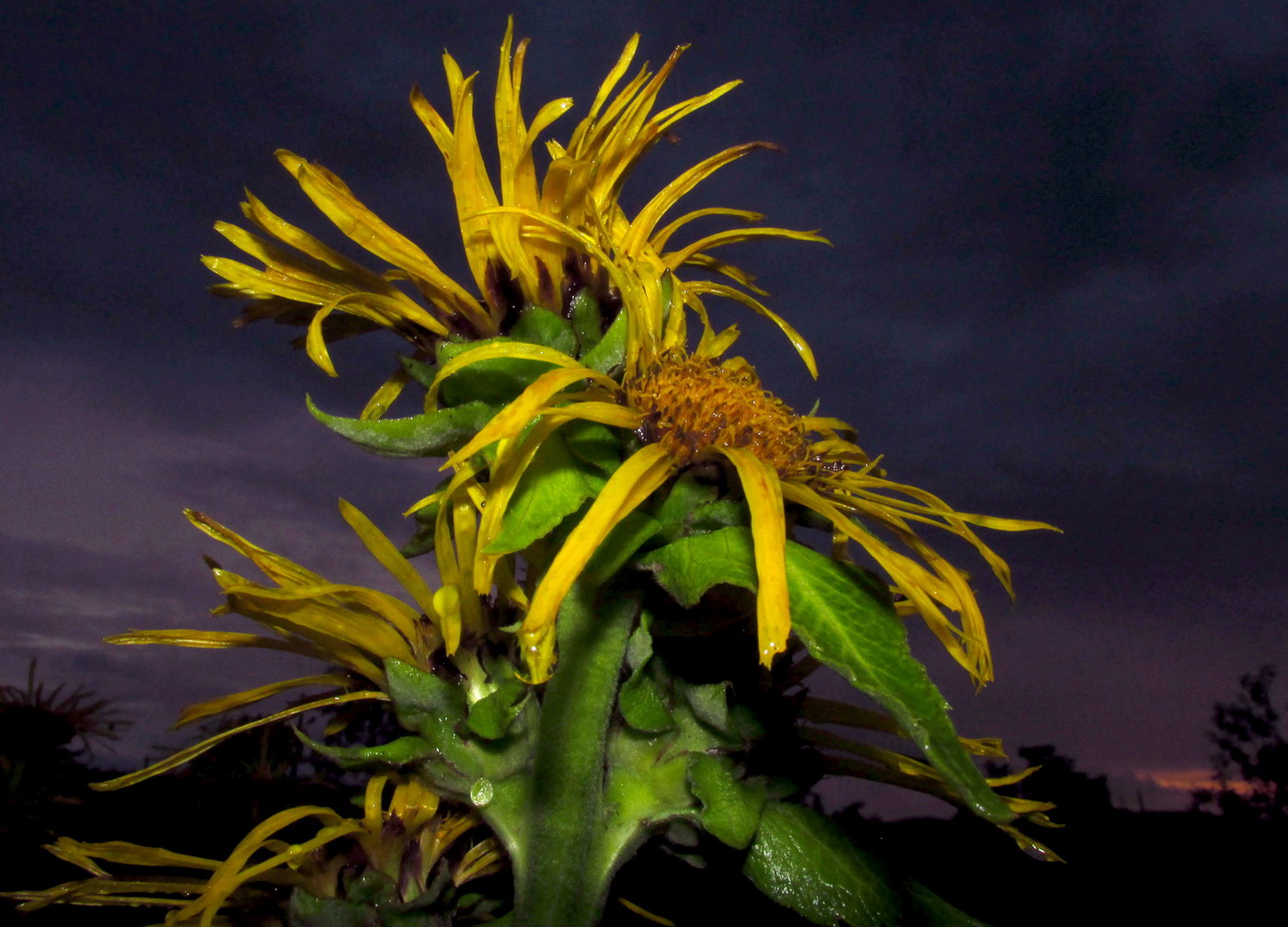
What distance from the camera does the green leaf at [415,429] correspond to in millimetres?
1276

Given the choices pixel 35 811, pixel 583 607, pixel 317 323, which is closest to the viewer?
pixel 583 607

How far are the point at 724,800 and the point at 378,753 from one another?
0.58m

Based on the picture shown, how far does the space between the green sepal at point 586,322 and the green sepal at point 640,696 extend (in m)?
0.51

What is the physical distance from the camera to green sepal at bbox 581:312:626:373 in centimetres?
137

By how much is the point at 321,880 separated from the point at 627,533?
1009 millimetres

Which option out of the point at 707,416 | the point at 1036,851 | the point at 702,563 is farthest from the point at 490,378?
the point at 1036,851

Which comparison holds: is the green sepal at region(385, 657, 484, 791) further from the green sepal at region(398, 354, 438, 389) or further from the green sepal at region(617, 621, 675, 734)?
the green sepal at region(398, 354, 438, 389)

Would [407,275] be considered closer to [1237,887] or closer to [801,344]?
[801,344]

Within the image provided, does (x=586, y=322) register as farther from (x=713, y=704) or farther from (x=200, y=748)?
(x=200, y=748)

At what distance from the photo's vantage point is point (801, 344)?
72.0 inches

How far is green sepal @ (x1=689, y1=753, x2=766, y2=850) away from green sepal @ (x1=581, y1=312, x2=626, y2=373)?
0.69m

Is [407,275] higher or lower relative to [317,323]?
higher

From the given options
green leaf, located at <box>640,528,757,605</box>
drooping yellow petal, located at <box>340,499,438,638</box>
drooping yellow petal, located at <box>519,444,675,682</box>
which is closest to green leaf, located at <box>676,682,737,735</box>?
green leaf, located at <box>640,528,757,605</box>

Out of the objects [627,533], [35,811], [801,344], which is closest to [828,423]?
[801,344]
